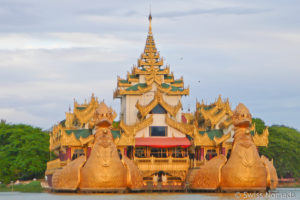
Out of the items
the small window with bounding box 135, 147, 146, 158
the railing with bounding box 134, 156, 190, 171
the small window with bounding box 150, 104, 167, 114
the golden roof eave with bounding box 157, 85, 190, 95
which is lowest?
the railing with bounding box 134, 156, 190, 171

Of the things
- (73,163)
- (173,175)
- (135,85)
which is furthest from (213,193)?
(135,85)

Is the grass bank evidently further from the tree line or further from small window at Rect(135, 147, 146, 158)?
small window at Rect(135, 147, 146, 158)

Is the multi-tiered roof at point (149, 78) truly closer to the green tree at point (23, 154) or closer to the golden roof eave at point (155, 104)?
the golden roof eave at point (155, 104)

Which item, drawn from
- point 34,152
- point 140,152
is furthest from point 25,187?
point 140,152

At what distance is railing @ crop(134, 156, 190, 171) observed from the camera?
158 feet

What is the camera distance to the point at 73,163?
42250 millimetres

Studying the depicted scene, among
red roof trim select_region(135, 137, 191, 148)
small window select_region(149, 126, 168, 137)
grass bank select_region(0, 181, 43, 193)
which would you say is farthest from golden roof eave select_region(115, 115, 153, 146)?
grass bank select_region(0, 181, 43, 193)

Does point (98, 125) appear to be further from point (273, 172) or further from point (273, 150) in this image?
point (273, 150)

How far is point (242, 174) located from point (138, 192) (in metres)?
6.91

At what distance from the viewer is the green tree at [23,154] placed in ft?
193

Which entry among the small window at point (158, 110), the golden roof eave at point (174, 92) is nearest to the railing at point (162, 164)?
the small window at point (158, 110)

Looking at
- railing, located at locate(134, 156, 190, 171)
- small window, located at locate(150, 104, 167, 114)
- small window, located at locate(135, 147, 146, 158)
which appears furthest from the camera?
small window, located at locate(150, 104, 167, 114)

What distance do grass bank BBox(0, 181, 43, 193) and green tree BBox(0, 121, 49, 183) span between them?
1.04m

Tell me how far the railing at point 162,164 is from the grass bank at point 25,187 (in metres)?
10.1
